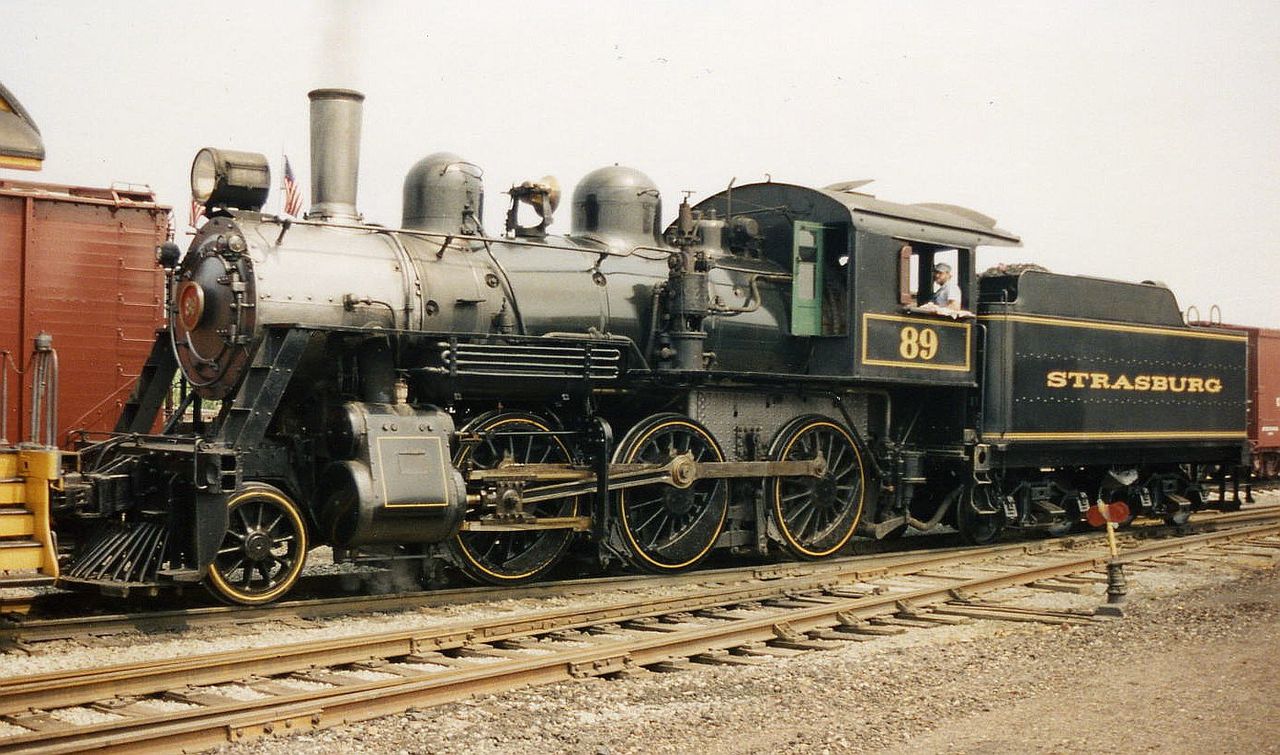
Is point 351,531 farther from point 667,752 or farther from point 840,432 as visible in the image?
point 840,432

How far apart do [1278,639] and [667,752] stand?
15.1 feet

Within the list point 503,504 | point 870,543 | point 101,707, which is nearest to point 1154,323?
point 870,543

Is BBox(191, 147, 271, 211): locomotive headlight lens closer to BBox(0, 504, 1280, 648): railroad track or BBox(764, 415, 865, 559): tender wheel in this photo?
BBox(0, 504, 1280, 648): railroad track

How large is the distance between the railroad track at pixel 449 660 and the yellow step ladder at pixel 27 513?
1006 millimetres

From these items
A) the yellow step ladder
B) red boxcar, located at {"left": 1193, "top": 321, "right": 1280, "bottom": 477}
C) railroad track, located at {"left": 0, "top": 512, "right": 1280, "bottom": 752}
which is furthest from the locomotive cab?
red boxcar, located at {"left": 1193, "top": 321, "right": 1280, "bottom": 477}

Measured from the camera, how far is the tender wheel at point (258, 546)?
8422 mm

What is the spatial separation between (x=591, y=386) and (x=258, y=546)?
297 centimetres

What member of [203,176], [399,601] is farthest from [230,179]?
[399,601]

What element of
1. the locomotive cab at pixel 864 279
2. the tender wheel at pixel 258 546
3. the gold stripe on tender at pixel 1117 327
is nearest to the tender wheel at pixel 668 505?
the locomotive cab at pixel 864 279

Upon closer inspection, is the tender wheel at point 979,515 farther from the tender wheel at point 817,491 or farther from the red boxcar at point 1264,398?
the red boxcar at point 1264,398

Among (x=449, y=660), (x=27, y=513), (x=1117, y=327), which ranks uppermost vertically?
(x=1117, y=327)

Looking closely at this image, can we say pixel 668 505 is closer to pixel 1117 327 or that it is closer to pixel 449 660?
pixel 449 660

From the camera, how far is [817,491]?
39.0ft

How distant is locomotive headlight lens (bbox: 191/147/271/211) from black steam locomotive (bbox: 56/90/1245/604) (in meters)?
0.02
